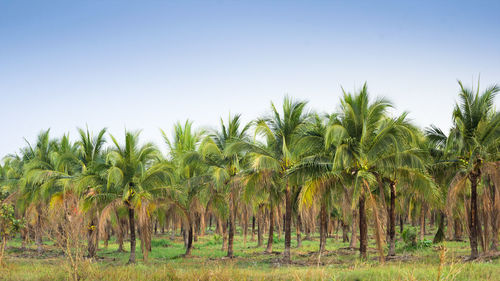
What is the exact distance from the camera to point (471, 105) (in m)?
18.3

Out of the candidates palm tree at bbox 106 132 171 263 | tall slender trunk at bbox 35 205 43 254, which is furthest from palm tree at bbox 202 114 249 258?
tall slender trunk at bbox 35 205 43 254

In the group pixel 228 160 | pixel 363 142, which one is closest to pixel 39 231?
pixel 228 160

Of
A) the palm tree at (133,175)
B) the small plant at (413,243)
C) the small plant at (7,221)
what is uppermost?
the palm tree at (133,175)

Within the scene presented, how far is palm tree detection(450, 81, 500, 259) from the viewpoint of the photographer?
1734 centimetres

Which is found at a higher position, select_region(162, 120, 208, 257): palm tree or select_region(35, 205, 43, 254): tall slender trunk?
select_region(162, 120, 208, 257): palm tree

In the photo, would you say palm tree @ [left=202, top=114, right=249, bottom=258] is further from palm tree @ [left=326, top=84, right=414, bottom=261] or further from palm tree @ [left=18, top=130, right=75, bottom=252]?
palm tree @ [left=18, top=130, right=75, bottom=252]

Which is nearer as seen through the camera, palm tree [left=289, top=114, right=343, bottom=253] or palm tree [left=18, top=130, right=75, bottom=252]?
palm tree [left=289, top=114, right=343, bottom=253]

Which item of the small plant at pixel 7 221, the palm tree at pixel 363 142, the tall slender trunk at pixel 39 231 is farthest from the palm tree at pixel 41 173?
the palm tree at pixel 363 142

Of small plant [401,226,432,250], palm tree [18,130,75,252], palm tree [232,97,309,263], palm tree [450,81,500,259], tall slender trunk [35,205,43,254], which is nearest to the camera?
palm tree [450,81,500,259]

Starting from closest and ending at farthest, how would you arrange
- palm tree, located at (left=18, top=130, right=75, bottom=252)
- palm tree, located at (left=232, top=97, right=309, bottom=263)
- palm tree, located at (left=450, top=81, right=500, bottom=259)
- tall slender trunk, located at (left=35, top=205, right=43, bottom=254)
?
palm tree, located at (left=450, top=81, right=500, bottom=259), palm tree, located at (left=232, top=97, right=309, bottom=263), palm tree, located at (left=18, top=130, right=75, bottom=252), tall slender trunk, located at (left=35, top=205, right=43, bottom=254)

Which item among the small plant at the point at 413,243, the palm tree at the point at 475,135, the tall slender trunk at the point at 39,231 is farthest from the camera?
the tall slender trunk at the point at 39,231

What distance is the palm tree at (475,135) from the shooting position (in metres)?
17.3

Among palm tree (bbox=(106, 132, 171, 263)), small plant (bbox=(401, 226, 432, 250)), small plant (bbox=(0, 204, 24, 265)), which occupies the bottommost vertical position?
small plant (bbox=(401, 226, 432, 250))

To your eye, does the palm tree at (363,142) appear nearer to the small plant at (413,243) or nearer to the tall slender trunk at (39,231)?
the small plant at (413,243)
